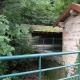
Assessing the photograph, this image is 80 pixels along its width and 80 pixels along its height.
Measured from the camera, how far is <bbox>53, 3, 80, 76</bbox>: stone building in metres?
9.24

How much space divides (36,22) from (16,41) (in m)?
3.14

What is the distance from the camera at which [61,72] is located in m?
10.4

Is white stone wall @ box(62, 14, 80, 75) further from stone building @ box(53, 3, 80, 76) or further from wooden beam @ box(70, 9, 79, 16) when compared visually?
wooden beam @ box(70, 9, 79, 16)

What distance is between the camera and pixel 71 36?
387 inches

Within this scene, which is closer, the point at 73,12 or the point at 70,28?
the point at 73,12

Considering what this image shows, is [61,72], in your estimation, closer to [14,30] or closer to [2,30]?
[14,30]

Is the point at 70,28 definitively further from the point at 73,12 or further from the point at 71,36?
the point at 73,12

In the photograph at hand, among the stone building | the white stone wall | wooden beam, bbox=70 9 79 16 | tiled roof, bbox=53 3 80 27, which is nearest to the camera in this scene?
tiled roof, bbox=53 3 80 27

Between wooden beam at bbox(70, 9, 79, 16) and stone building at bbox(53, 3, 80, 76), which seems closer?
wooden beam at bbox(70, 9, 79, 16)

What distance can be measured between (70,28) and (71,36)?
414 millimetres

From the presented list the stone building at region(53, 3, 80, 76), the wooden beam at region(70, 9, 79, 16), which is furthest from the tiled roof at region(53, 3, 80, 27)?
the wooden beam at region(70, 9, 79, 16)

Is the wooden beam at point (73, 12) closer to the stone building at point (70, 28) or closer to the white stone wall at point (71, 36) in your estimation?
the stone building at point (70, 28)

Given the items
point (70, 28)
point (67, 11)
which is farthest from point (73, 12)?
point (70, 28)

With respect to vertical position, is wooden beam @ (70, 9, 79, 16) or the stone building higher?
wooden beam @ (70, 9, 79, 16)
